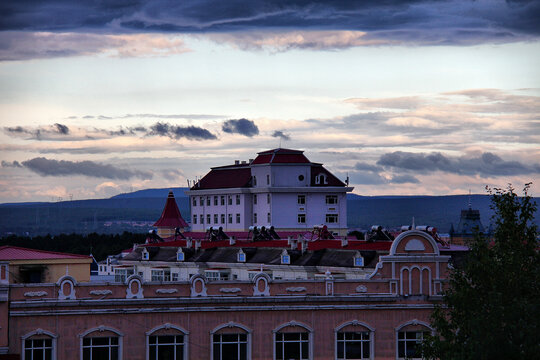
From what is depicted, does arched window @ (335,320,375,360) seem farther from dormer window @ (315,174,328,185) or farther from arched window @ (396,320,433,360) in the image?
dormer window @ (315,174,328,185)

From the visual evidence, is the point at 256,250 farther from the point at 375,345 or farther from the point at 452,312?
the point at 452,312

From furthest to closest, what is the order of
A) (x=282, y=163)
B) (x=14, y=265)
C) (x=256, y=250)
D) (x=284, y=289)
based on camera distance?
1. (x=282, y=163)
2. (x=256, y=250)
3. (x=14, y=265)
4. (x=284, y=289)

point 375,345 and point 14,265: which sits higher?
point 14,265

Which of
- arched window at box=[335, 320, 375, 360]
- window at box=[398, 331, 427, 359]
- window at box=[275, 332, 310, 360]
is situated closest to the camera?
window at box=[275, 332, 310, 360]

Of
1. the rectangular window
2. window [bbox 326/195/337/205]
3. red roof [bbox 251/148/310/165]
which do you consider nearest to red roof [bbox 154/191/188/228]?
red roof [bbox 251/148/310/165]

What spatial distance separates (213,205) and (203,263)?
96492 mm

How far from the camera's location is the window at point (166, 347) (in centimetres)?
6694

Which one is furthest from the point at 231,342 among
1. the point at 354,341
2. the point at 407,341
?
the point at 407,341

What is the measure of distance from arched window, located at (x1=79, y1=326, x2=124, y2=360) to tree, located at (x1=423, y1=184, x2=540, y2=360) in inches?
720

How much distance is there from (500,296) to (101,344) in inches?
924

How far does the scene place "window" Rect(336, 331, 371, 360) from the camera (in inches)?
2751

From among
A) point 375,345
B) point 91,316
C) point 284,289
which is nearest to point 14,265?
point 91,316

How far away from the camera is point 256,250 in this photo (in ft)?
319

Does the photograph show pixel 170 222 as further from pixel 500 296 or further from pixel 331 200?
pixel 500 296
